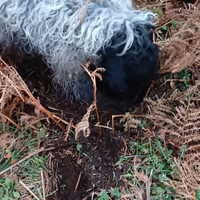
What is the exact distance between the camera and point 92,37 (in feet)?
5.66

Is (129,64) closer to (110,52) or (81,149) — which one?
(110,52)

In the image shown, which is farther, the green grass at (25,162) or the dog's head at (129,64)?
the green grass at (25,162)

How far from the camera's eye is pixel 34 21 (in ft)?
6.00

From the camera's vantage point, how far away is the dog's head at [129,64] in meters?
1.69

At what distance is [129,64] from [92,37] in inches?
9.9

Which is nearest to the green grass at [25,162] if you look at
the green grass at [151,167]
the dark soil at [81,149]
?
the dark soil at [81,149]

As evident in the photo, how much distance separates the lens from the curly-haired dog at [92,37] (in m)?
1.71

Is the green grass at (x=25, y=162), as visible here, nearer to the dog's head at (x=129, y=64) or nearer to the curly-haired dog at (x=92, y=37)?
the curly-haired dog at (x=92, y=37)

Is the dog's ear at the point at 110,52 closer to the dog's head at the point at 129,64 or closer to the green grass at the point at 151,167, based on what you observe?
the dog's head at the point at 129,64

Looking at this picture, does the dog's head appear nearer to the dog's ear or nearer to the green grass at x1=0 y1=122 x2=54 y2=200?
the dog's ear

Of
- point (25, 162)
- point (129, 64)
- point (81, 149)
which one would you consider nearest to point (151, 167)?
point (81, 149)

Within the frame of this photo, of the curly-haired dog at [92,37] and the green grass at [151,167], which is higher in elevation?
the curly-haired dog at [92,37]

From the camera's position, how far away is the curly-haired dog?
67.2 inches

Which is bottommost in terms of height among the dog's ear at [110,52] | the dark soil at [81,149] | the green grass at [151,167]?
the green grass at [151,167]
